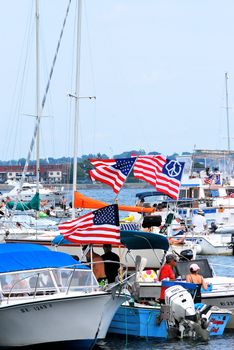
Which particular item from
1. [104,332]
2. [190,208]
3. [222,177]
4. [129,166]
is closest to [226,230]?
[190,208]

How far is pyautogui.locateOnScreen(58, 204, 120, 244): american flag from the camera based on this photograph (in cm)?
2538

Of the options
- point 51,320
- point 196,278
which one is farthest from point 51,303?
point 196,278

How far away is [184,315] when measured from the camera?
25094mm

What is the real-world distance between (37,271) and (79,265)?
4.08ft

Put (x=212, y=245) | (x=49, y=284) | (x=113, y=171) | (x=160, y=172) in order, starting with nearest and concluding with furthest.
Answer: (x=49, y=284), (x=113, y=171), (x=160, y=172), (x=212, y=245)

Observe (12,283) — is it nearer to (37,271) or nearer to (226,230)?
(37,271)

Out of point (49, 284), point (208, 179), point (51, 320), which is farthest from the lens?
point (208, 179)

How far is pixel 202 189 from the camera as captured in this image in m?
65.1

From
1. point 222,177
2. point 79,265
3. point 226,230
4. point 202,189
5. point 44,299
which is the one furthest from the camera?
point 222,177

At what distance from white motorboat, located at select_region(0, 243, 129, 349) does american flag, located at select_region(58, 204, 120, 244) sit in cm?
130

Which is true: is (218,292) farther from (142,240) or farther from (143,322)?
(142,240)

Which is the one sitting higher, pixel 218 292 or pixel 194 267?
pixel 194 267

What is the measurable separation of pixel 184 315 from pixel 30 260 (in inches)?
162

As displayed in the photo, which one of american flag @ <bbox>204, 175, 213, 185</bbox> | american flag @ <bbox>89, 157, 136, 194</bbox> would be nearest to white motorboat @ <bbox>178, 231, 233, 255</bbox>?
american flag @ <bbox>204, 175, 213, 185</bbox>
